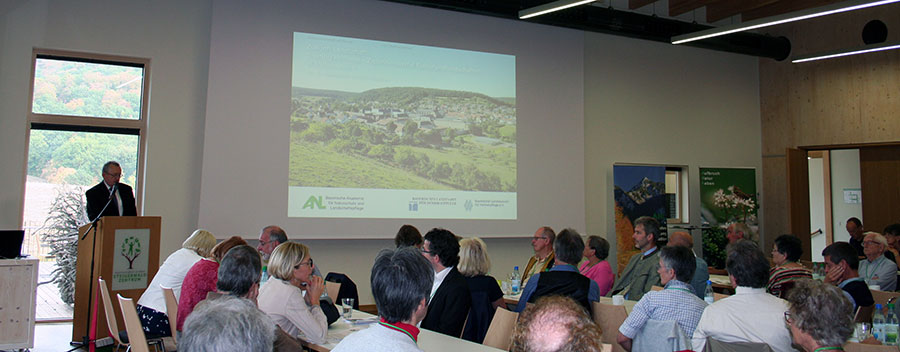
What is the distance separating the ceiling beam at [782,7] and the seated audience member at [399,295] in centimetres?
904

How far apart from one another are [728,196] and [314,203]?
20.5 feet

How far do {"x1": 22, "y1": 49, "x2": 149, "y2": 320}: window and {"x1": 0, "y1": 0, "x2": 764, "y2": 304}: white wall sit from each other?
0.68 ft

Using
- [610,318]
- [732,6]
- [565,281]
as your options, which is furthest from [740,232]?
[732,6]

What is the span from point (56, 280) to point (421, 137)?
4297mm

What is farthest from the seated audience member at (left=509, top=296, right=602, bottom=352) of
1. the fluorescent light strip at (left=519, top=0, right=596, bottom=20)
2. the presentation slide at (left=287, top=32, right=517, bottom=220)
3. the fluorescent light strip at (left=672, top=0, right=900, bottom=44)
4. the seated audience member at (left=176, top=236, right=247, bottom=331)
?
the fluorescent light strip at (left=672, top=0, right=900, bottom=44)

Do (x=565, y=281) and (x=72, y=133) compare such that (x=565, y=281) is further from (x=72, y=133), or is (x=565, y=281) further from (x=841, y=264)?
(x=72, y=133)

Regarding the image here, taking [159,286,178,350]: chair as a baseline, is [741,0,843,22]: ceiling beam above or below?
above

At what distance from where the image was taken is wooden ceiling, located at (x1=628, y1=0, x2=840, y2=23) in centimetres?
934

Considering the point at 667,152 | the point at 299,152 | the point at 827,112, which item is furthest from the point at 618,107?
the point at 299,152

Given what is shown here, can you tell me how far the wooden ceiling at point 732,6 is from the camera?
9.34m

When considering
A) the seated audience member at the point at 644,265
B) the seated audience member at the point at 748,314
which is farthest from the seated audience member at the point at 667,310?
the seated audience member at the point at 644,265

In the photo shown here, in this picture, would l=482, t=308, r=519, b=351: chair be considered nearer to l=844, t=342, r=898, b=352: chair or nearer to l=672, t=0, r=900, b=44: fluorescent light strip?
l=844, t=342, r=898, b=352: chair

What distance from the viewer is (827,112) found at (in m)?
9.92

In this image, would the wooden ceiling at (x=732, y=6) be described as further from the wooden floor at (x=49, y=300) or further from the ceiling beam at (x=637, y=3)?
the wooden floor at (x=49, y=300)
